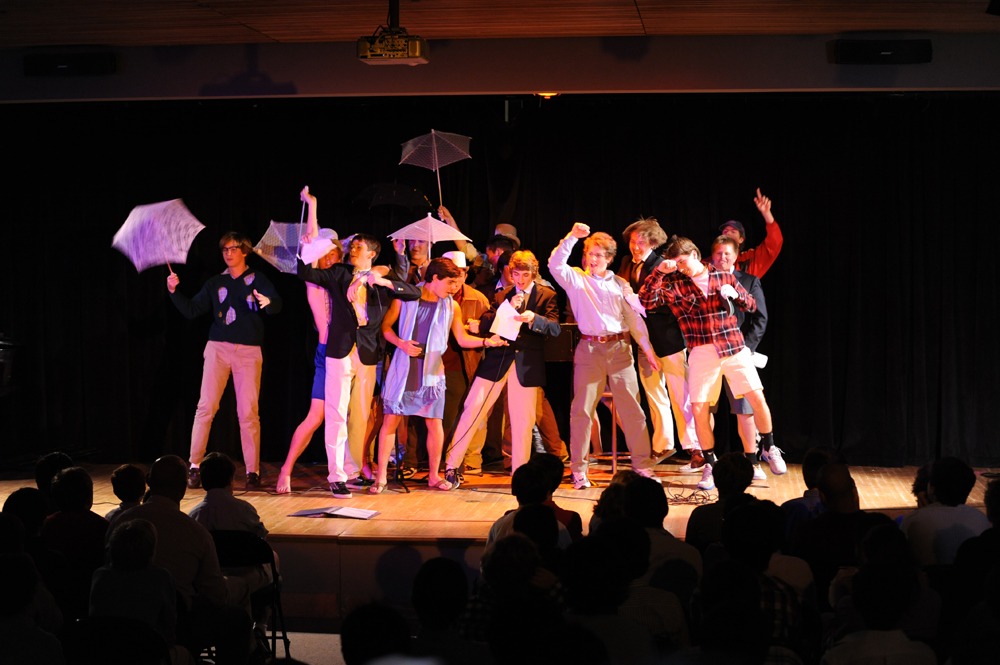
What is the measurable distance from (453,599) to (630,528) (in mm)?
687

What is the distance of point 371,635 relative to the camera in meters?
2.06

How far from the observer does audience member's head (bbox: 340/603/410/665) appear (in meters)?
2.06

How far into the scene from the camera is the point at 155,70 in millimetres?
7523

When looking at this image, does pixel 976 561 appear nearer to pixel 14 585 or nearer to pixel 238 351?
pixel 14 585

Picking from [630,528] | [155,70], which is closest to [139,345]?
[155,70]

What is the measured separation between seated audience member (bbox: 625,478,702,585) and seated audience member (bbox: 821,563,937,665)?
855 millimetres

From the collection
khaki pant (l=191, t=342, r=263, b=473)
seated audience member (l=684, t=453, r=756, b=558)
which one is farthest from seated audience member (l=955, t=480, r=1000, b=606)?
khaki pant (l=191, t=342, r=263, b=473)

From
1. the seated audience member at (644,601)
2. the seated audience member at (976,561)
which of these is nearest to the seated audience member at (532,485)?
the seated audience member at (644,601)

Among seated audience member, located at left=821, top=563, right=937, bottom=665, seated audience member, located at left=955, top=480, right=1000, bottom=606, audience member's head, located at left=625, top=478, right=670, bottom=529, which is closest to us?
seated audience member, located at left=821, top=563, right=937, bottom=665

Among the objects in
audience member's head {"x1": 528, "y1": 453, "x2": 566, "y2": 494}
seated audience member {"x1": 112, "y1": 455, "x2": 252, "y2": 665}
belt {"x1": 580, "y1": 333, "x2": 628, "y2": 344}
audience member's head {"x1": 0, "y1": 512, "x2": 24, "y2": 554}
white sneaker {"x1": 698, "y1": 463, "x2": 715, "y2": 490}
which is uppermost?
belt {"x1": 580, "y1": 333, "x2": 628, "y2": 344}

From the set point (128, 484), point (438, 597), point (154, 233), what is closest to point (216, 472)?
point (128, 484)

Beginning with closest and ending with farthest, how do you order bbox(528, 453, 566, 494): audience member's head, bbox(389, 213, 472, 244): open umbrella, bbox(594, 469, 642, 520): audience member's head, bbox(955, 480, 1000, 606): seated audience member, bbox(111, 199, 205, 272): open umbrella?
bbox(955, 480, 1000, 606): seated audience member
bbox(594, 469, 642, 520): audience member's head
bbox(528, 453, 566, 494): audience member's head
bbox(389, 213, 472, 244): open umbrella
bbox(111, 199, 205, 272): open umbrella

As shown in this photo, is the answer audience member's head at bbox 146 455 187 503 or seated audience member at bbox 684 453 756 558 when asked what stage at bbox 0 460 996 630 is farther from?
seated audience member at bbox 684 453 756 558

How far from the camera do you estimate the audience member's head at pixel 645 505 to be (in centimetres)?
330
